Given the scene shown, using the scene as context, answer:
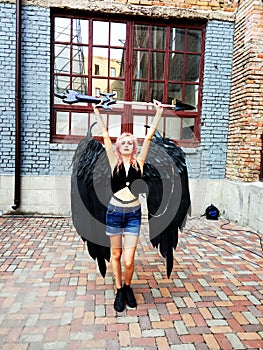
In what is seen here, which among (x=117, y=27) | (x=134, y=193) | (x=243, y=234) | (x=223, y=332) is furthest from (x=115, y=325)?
(x=117, y=27)

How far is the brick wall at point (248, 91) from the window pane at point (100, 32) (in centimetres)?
248

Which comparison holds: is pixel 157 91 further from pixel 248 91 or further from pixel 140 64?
pixel 248 91

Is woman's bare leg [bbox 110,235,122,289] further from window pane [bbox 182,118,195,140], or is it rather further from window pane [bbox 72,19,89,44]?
window pane [bbox 72,19,89,44]

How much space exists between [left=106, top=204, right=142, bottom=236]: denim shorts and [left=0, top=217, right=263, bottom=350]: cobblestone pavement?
2.32 feet

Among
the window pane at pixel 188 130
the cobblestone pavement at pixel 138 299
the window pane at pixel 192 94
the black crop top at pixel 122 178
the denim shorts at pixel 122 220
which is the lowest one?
the cobblestone pavement at pixel 138 299

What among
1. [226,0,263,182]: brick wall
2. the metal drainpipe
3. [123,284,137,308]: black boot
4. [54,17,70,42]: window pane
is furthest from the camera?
[54,17,70,42]: window pane

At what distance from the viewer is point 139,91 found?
608 centimetres

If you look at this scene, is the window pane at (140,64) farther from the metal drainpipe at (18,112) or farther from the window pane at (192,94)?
the metal drainpipe at (18,112)

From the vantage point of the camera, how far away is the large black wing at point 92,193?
274 centimetres

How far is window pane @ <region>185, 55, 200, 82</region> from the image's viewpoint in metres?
6.05

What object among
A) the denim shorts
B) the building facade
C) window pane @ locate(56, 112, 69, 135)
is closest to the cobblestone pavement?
the denim shorts

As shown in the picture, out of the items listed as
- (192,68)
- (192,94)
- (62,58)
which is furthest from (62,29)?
(192,94)

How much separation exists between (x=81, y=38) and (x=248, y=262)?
487 cm

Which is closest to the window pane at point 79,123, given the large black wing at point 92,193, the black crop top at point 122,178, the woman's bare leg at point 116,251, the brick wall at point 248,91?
the brick wall at point 248,91
